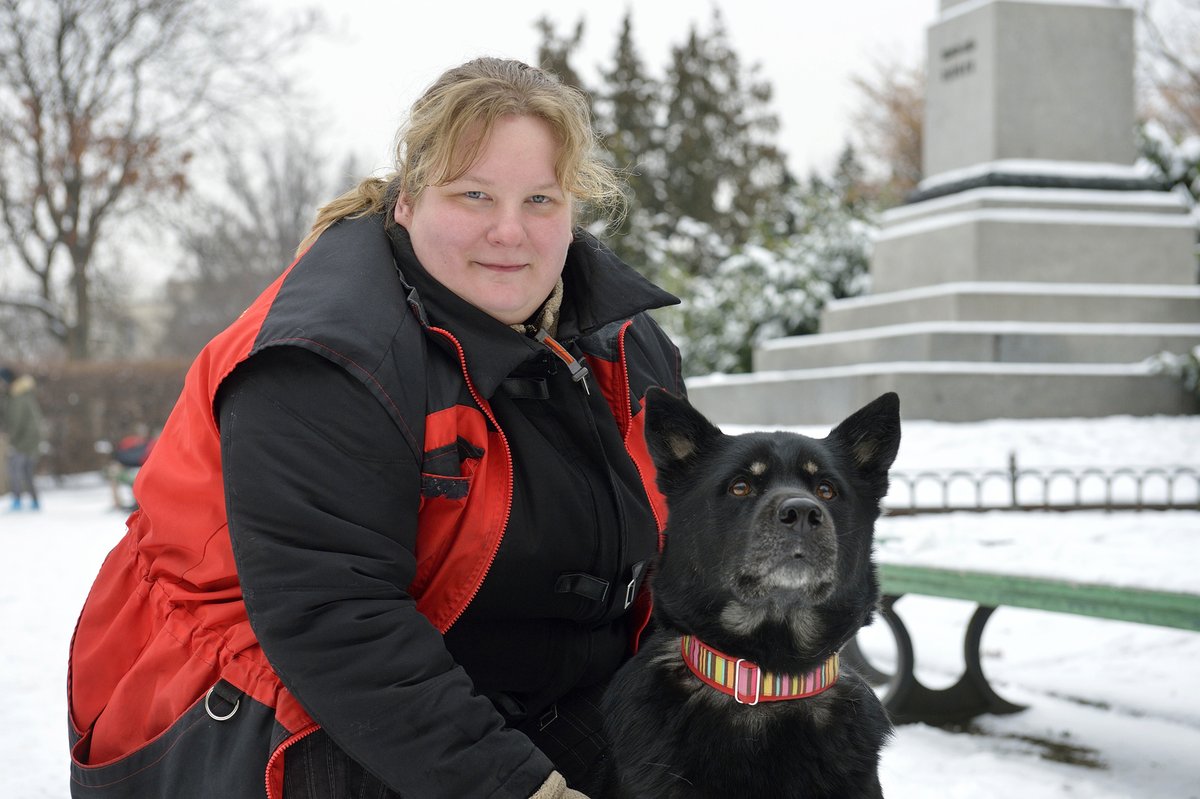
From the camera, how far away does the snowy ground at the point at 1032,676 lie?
3.64m

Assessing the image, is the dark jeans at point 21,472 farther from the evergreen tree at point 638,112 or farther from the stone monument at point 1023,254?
the evergreen tree at point 638,112

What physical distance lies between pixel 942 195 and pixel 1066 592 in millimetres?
8085

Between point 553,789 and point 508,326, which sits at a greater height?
point 508,326

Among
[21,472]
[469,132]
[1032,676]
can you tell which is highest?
[469,132]

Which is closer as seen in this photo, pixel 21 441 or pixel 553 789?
pixel 553 789

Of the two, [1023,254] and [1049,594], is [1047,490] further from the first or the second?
[1023,254]

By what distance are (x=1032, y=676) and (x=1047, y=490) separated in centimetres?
213

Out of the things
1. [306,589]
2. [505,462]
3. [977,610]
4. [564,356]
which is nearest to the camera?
[306,589]

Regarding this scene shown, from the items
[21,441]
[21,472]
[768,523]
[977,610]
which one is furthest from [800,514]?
[21,472]

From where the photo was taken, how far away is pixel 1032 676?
495 cm

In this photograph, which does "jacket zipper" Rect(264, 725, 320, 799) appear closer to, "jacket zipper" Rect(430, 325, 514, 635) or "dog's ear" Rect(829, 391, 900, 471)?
"jacket zipper" Rect(430, 325, 514, 635)

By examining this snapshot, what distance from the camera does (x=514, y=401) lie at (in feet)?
8.06

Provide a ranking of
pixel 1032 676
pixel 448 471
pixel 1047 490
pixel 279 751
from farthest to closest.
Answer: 1. pixel 1047 490
2. pixel 1032 676
3. pixel 448 471
4. pixel 279 751

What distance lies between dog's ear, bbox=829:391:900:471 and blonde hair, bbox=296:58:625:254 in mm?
811
